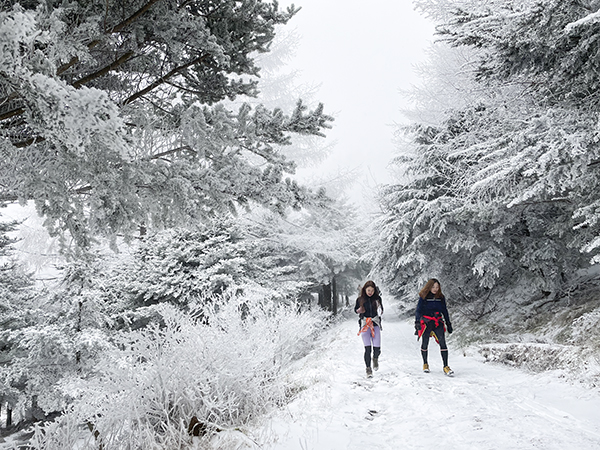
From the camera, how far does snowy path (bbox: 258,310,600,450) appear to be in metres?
3.15

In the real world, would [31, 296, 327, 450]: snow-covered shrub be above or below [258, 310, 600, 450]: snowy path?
above

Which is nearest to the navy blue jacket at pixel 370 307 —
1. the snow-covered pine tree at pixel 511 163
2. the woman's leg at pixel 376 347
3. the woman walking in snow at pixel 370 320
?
the woman walking in snow at pixel 370 320

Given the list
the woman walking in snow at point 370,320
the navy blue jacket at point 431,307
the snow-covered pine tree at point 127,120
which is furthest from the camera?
the navy blue jacket at point 431,307

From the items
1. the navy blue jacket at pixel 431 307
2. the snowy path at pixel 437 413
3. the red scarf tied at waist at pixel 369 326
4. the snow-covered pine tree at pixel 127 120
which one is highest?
the snow-covered pine tree at pixel 127 120

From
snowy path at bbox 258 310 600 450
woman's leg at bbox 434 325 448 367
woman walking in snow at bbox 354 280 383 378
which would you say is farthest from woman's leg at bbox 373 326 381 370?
woman's leg at bbox 434 325 448 367

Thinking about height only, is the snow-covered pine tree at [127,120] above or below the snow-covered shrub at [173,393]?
above

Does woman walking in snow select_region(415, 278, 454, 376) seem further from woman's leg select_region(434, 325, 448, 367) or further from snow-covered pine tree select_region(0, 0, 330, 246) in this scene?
A: snow-covered pine tree select_region(0, 0, 330, 246)

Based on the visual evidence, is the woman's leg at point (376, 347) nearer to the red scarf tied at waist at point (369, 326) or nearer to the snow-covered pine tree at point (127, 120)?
the red scarf tied at waist at point (369, 326)

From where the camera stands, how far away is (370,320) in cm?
628

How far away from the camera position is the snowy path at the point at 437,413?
3150mm

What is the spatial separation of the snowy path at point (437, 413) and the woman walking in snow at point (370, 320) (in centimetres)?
40

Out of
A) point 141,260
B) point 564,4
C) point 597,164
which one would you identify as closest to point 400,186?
point 597,164

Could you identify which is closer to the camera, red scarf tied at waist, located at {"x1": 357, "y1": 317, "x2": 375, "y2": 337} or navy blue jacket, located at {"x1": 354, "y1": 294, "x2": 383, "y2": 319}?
red scarf tied at waist, located at {"x1": 357, "y1": 317, "x2": 375, "y2": 337}

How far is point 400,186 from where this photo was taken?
42.4ft
